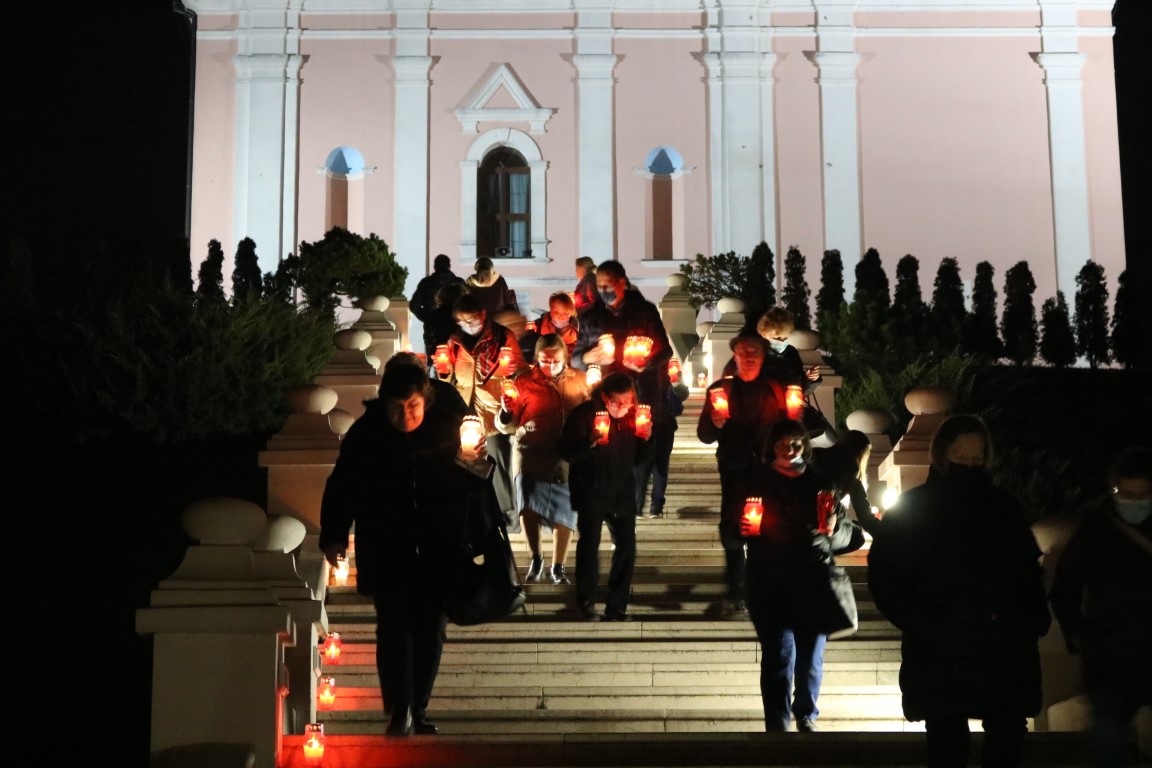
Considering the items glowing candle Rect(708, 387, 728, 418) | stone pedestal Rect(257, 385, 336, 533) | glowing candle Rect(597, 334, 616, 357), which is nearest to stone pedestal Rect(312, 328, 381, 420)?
stone pedestal Rect(257, 385, 336, 533)

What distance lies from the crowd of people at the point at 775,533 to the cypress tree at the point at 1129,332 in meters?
15.4

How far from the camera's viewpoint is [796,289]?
87.6 ft

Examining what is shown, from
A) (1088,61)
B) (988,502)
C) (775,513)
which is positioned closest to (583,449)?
(775,513)

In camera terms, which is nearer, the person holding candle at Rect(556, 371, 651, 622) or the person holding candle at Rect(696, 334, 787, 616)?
the person holding candle at Rect(556, 371, 651, 622)

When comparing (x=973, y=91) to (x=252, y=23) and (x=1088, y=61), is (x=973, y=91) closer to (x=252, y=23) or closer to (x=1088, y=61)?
(x=1088, y=61)

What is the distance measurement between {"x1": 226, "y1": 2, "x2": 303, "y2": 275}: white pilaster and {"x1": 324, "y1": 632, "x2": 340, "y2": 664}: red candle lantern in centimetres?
2003

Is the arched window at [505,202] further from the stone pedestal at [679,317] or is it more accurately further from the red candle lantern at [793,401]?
the red candle lantern at [793,401]

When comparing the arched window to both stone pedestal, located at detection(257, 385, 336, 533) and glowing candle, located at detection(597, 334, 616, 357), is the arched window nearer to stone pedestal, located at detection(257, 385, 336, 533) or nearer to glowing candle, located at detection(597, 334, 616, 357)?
glowing candle, located at detection(597, 334, 616, 357)

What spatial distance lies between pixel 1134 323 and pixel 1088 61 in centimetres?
645

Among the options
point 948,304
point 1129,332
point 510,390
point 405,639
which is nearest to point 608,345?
point 510,390

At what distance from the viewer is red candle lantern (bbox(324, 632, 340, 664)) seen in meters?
10.1

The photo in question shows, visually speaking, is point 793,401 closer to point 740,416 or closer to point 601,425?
point 740,416

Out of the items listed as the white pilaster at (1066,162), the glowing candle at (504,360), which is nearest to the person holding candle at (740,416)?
the glowing candle at (504,360)

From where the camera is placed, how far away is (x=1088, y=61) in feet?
99.0
